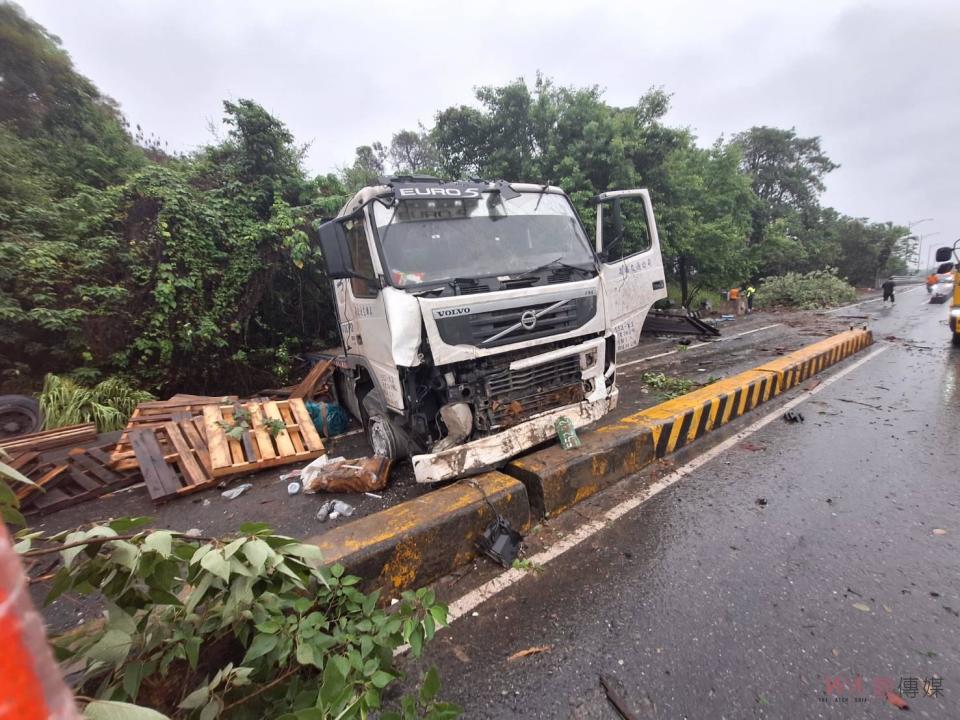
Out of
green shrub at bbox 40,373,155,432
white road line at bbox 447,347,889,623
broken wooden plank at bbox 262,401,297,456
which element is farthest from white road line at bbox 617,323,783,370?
green shrub at bbox 40,373,155,432

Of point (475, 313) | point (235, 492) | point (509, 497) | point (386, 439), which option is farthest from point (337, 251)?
point (235, 492)

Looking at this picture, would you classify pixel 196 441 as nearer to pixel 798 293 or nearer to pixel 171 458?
pixel 171 458

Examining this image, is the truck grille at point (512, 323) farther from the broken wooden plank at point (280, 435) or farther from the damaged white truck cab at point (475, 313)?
the broken wooden plank at point (280, 435)

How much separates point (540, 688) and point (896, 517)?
2824mm

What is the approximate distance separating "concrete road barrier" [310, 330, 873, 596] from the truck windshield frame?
5.15 feet

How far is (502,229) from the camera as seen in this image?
12.0 ft

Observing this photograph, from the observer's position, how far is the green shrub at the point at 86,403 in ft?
17.0

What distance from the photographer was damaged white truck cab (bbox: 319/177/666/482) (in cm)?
301

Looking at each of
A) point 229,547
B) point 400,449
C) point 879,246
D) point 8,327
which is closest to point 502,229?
point 400,449

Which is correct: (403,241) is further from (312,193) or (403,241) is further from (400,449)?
(312,193)

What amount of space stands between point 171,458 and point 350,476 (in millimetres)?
2036

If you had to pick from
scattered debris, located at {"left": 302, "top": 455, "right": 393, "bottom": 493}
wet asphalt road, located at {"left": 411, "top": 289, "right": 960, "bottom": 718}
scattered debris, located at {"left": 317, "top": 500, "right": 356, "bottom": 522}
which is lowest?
wet asphalt road, located at {"left": 411, "top": 289, "right": 960, "bottom": 718}

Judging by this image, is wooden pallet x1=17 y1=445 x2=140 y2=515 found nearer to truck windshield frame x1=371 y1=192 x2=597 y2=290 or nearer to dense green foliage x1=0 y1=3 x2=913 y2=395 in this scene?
dense green foliage x1=0 y1=3 x2=913 y2=395

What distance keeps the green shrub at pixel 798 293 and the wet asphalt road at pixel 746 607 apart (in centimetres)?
1851
